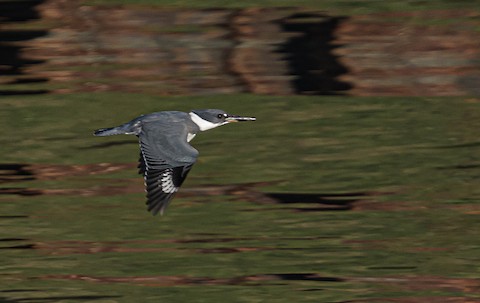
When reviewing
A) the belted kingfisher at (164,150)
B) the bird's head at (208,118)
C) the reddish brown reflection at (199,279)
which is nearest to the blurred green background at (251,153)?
the reddish brown reflection at (199,279)

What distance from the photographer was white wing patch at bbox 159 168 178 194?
11.3m

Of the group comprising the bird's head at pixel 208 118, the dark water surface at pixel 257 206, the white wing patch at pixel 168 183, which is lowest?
the dark water surface at pixel 257 206

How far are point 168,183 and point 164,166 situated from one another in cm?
13

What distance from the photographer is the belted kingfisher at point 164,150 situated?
11320mm

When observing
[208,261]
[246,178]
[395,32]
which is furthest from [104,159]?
[395,32]

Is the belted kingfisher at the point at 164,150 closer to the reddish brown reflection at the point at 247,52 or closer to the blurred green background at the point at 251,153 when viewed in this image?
the blurred green background at the point at 251,153

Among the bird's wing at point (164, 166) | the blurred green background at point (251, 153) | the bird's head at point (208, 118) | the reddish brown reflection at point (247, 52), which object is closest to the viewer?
the bird's wing at point (164, 166)

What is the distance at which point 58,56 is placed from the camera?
21.8m

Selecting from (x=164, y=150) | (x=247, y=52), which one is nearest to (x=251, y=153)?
(x=247, y=52)

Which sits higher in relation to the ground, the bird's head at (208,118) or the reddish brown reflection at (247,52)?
the bird's head at (208,118)

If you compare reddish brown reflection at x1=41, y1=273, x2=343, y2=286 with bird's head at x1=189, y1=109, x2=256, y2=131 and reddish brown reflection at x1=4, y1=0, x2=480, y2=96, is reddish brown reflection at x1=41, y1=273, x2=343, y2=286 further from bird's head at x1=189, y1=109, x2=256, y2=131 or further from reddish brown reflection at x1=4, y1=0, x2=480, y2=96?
reddish brown reflection at x1=4, y1=0, x2=480, y2=96

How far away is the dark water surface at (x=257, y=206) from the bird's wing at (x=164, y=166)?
1.85 metres

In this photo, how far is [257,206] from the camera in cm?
1552

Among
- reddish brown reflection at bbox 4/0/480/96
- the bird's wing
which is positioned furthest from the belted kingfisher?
reddish brown reflection at bbox 4/0/480/96
